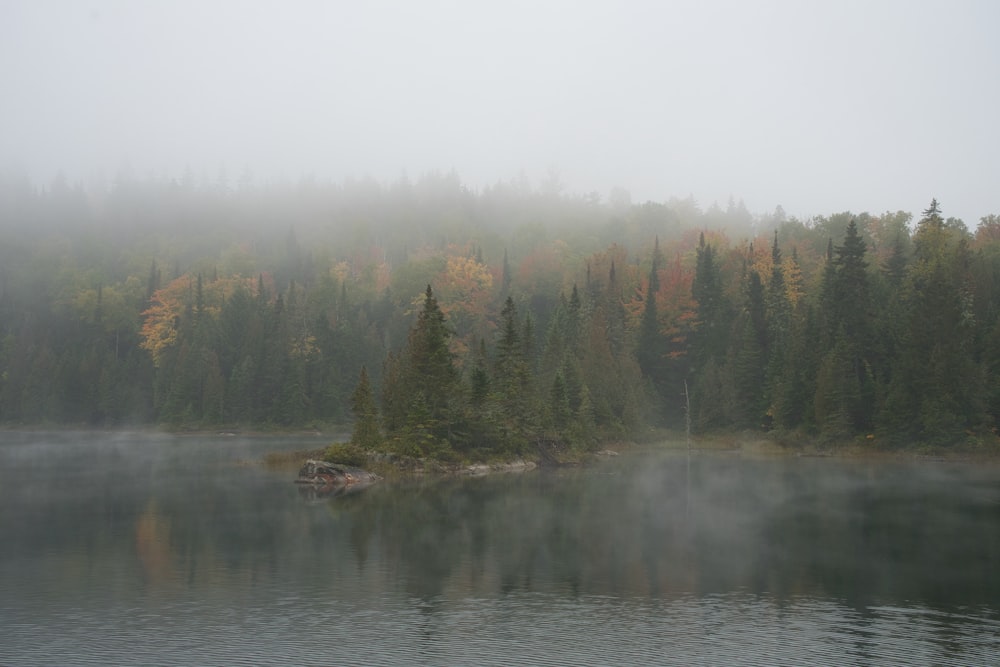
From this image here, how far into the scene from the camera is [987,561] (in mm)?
37688

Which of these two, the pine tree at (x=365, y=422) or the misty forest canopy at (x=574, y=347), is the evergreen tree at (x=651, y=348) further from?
the pine tree at (x=365, y=422)

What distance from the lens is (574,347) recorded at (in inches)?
4697

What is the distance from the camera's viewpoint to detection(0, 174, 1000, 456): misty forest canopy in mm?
90188

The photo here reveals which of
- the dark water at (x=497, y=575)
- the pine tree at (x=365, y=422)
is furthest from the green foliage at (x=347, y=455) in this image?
the dark water at (x=497, y=575)

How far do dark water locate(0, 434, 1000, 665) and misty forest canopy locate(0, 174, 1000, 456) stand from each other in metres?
22.9

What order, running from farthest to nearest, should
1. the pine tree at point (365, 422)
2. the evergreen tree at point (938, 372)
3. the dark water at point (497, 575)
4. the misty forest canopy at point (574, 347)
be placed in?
the evergreen tree at point (938, 372), the misty forest canopy at point (574, 347), the pine tree at point (365, 422), the dark water at point (497, 575)

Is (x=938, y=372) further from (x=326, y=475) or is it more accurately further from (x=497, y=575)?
(x=497, y=575)

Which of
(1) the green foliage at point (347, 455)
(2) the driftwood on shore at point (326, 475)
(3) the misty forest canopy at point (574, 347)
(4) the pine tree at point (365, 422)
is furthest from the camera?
(3) the misty forest canopy at point (574, 347)

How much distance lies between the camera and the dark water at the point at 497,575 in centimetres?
2491

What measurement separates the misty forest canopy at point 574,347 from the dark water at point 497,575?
75.1ft

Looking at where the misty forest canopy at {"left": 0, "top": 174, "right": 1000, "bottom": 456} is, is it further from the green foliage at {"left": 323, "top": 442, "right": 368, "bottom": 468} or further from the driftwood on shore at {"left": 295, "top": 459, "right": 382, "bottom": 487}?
the driftwood on shore at {"left": 295, "top": 459, "right": 382, "bottom": 487}

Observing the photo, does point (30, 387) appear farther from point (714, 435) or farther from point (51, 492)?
point (714, 435)

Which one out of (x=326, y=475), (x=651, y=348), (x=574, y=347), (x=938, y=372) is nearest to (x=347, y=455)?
(x=326, y=475)

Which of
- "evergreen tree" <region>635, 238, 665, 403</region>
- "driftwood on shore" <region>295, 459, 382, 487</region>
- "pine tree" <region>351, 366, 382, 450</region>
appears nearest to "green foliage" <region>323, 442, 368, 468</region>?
"driftwood on shore" <region>295, 459, 382, 487</region>
